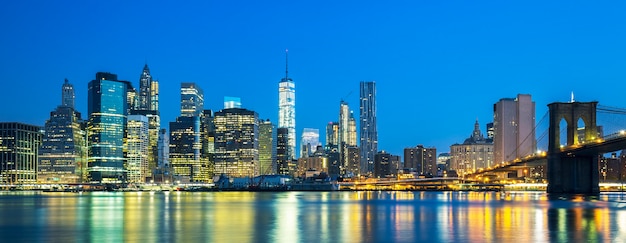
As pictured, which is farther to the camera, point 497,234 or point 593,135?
point 593,135

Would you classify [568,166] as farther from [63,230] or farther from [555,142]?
[63,230]

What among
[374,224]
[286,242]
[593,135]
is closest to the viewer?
[286,242]

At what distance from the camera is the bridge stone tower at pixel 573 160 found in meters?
98.1

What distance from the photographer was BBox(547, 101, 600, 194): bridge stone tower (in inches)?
3863

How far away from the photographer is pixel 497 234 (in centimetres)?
3728

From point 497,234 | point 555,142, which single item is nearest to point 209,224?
point 497,234

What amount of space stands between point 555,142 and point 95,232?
71964 millimetres

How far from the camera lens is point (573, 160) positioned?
Answer: 327ft

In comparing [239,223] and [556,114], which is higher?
[556,114]

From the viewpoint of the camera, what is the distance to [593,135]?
99562 mm

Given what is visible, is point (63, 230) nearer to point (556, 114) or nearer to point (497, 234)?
point (497, 234)

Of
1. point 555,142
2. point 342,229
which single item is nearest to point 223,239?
point 342,229

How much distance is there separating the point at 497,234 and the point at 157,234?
1595cm

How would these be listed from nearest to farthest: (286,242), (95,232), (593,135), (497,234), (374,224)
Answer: (286,242) → (497,234) → (95,232) → (374,224) → (593,135)
